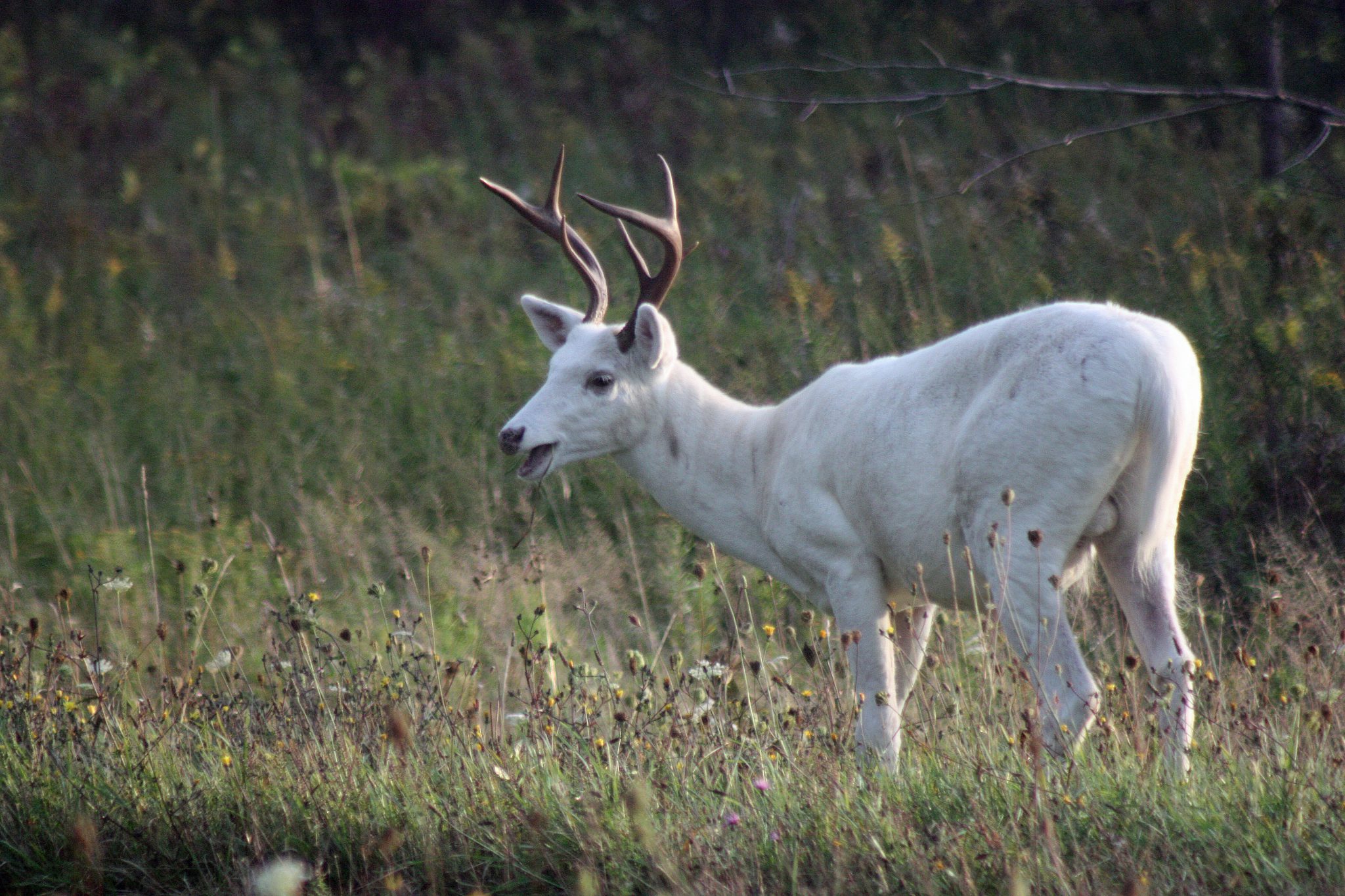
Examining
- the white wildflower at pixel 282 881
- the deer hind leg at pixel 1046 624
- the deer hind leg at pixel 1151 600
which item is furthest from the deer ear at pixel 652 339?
the white wildflower at pixel 282 881

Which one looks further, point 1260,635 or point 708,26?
point 708,26

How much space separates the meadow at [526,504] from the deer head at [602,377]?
65 centimetres

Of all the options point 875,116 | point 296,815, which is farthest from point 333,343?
point 296,815

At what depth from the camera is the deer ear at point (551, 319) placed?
5.93m

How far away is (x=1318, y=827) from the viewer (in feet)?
10.0

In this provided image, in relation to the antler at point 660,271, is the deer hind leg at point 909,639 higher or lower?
lower

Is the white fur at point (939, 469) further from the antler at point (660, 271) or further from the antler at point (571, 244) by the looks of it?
the antler at point (571, 244)

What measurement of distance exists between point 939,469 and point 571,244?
6.51 ft

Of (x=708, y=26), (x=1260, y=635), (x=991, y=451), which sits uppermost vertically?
(x=708, y=26)

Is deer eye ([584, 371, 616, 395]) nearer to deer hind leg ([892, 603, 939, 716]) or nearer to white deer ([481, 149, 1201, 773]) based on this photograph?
white deer ([481, 149, 1201, 773])

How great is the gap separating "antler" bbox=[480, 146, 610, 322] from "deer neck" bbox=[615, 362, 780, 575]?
44cm

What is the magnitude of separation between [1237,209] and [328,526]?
598 centimetres

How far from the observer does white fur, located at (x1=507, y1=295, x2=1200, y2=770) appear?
13.1ft

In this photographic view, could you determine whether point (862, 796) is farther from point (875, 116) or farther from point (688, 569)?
point (875, 116)
